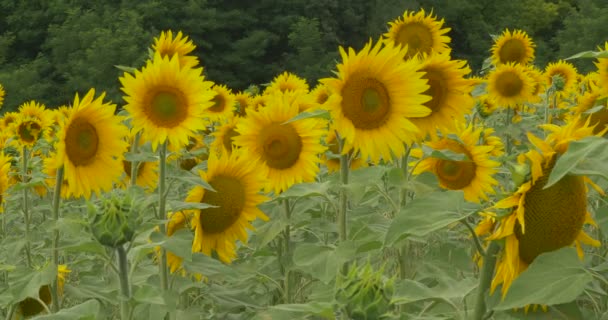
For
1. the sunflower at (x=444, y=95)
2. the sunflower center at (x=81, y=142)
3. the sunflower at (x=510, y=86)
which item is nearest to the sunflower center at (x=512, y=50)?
the sunflower at (x=510, y=86)

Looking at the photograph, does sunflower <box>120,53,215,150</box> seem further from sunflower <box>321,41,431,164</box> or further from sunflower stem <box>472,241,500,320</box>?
sunflower stem <box>472,241,500,320</box>

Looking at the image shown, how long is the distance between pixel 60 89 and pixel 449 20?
1144cm

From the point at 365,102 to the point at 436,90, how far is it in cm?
28

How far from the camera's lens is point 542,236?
1133 mm

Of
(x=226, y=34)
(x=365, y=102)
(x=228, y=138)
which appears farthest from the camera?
(x=226, y=34)

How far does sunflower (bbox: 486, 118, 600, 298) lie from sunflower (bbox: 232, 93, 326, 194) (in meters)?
1.57

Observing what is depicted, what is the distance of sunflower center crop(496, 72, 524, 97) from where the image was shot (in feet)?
18.1

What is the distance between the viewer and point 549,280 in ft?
3.45

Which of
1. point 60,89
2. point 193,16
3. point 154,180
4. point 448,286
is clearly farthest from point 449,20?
point 448,286

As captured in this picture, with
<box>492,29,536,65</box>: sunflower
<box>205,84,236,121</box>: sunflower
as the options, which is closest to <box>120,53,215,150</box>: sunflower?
<box>205,84,236,121</box>: sunflower

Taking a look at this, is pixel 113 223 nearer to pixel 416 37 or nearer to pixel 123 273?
pixel 123 273

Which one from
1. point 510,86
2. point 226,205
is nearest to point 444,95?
point 226,205

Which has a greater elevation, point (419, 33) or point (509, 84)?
point (509, 84)

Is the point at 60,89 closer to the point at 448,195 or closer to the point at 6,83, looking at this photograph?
the point at 6,83
